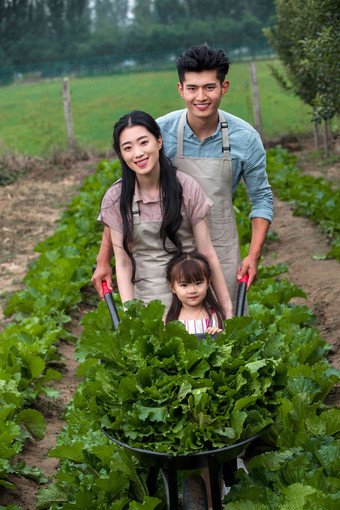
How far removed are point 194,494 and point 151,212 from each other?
1.55m

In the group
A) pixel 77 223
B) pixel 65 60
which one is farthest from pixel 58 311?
pixel 65 60

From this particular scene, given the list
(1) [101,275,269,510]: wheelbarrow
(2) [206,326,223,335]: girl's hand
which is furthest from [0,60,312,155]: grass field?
(1) [101,275,269,510]: wheelbarrow

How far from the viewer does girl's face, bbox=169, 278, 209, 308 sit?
158 inches

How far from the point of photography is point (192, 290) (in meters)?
4.00

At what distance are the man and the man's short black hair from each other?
0.03ft

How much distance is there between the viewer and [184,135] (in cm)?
437

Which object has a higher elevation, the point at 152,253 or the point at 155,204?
the point at 155,204

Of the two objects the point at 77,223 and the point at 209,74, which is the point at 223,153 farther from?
the point at 77,223

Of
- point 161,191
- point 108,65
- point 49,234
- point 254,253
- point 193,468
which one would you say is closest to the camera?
point 193,468

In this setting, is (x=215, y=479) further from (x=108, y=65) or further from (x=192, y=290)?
(x=108, y=65)

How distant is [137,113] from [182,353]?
1.44 metres

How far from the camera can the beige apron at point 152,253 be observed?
13.5ft

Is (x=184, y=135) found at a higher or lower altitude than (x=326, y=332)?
higher

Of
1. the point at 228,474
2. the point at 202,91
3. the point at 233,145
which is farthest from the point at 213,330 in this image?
the point at 202,91
